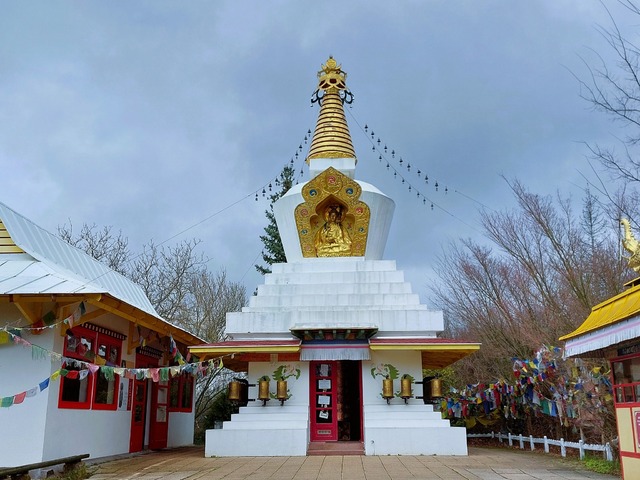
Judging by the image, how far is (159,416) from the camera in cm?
1669

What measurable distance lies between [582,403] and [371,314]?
532 cm

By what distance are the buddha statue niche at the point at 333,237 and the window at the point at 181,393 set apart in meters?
5.79

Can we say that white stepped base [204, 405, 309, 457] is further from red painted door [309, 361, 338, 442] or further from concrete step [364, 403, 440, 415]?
concrete step [364, 403, 440, 415]

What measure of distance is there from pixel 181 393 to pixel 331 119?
33.0ft

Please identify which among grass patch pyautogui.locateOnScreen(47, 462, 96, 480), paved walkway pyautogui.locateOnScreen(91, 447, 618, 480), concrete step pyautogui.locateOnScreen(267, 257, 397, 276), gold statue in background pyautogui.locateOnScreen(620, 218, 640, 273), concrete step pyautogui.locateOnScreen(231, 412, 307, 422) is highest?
concrete step pyautogui.locateOnScreen(267, 257, 397, 276)

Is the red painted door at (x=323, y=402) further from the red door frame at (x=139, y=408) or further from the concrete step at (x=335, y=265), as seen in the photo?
the red door frame at (x=139, y=408)

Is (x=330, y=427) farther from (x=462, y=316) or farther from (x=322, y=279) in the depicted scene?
(x=462, y=316)

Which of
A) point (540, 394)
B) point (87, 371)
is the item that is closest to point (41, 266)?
point (87, 371)

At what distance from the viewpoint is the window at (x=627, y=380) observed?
8383mm

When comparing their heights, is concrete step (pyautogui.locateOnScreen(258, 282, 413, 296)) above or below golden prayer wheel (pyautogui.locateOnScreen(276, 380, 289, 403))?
above

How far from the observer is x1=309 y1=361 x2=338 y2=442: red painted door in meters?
14.7

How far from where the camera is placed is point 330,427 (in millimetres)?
14719

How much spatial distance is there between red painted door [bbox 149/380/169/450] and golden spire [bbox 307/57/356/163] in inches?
327

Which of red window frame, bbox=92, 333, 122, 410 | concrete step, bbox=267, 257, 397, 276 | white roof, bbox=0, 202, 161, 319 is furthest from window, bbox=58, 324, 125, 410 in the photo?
concrete step, bbox=267, 257, 397, 276
